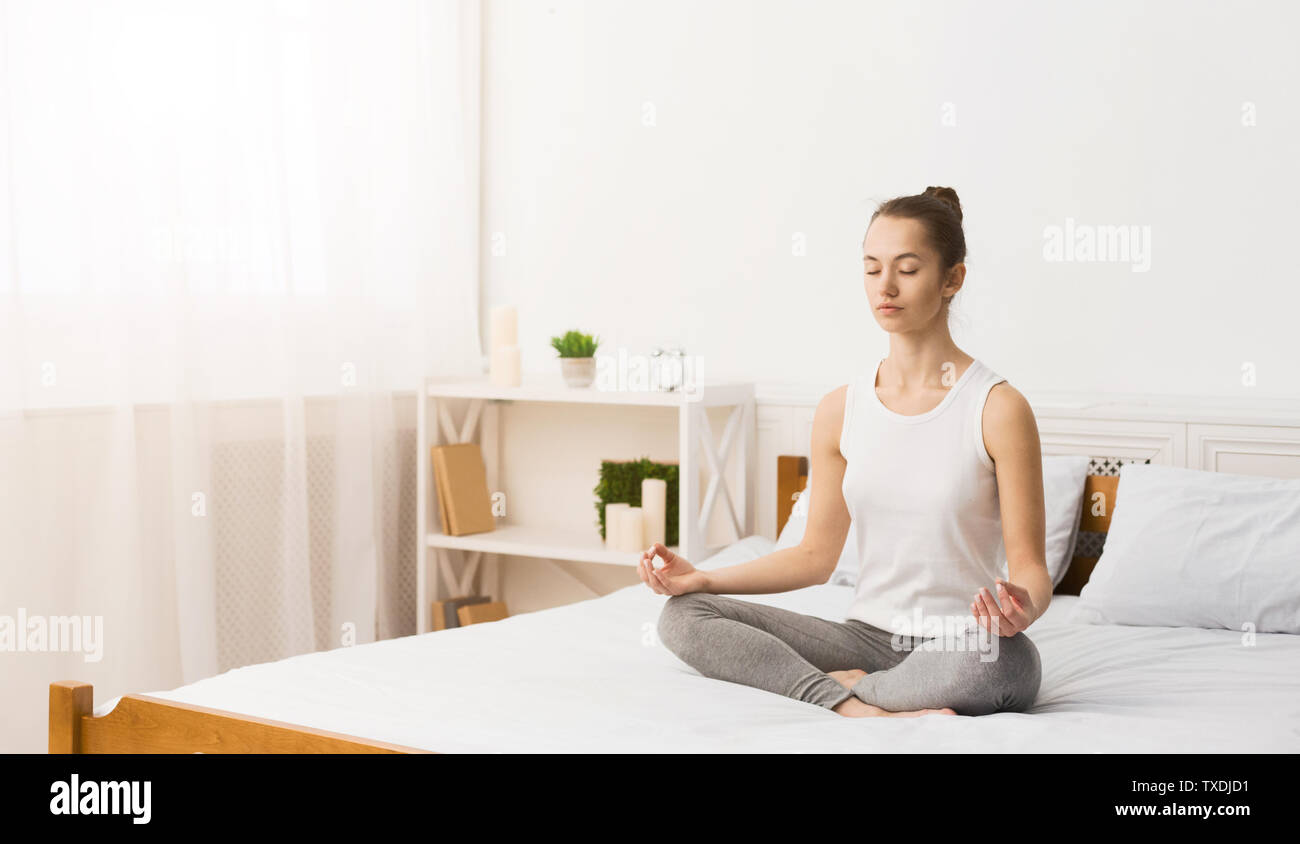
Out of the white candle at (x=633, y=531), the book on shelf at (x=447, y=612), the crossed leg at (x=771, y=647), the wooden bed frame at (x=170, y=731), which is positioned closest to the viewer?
the wooden bed frame at (x=170, y=731)

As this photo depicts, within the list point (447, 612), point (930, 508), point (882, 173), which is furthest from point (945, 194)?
point (447, 612)

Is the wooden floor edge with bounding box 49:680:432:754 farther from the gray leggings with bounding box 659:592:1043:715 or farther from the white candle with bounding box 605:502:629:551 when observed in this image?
the white candle with bounding box 605:502:629:551

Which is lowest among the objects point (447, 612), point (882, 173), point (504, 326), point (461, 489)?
point (447, 612)

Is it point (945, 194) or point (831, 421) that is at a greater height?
point (945, 194)

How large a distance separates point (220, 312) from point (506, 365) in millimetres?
705

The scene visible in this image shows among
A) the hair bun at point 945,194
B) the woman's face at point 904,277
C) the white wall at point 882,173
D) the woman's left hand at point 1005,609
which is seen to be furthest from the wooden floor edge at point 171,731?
the white wall at point 882,173

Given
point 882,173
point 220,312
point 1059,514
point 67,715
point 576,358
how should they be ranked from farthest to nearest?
point 576,358
point 882,173
point 220,312
point 1059,514
point 67,715

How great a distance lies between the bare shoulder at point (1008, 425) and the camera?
Result: 174cm

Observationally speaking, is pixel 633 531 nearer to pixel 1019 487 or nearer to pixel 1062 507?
pixel 1062 507

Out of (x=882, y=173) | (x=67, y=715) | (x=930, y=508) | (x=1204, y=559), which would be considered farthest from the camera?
(x=882, y=173)

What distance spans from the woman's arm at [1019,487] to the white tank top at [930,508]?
0.08 feet

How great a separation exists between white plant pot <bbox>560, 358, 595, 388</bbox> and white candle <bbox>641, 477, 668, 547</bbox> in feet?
0.98

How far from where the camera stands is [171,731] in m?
1.59

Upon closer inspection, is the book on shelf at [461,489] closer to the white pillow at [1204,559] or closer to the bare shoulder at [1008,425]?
the white pillow at [1204,559]
